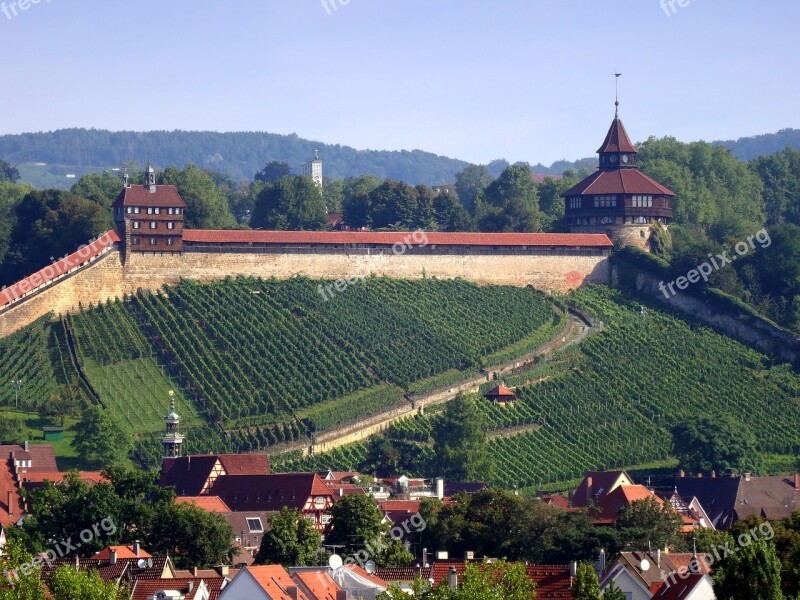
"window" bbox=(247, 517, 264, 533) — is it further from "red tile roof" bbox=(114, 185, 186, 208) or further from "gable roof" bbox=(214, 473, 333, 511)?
"red tile roof" bbox=(114, 185, 186, 208)

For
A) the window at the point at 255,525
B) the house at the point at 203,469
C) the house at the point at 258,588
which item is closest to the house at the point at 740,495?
the house at the point at 203,469

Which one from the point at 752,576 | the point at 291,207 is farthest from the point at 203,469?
the point at 291,207

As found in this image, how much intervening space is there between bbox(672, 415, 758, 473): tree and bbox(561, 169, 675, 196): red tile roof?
24.4 m

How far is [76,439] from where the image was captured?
7900 cm

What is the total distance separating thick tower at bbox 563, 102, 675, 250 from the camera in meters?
104

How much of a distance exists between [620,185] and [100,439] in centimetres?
3736

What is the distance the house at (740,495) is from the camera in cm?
7431

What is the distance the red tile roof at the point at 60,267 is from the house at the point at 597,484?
27.0m

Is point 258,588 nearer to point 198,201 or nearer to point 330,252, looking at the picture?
point 330,252

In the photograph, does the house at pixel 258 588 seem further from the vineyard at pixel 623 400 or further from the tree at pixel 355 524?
the vineyard at pixel 623 400

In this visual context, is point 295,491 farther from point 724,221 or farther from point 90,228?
point 724,221

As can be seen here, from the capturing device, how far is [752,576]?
39.2 m

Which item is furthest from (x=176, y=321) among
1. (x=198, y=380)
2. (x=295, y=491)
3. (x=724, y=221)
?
(x=724, y=221)

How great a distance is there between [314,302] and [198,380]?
10717 mm
